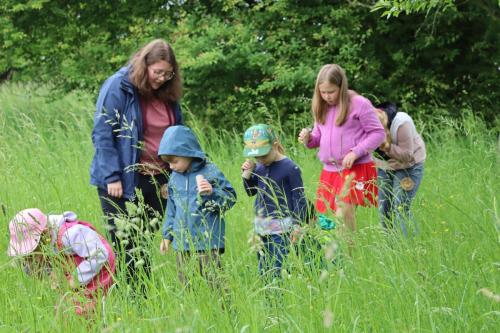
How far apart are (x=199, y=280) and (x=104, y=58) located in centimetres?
776

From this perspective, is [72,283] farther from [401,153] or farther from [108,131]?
[401,153]

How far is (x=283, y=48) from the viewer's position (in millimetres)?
9516

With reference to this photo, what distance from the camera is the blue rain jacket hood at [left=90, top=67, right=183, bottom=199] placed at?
4.42m

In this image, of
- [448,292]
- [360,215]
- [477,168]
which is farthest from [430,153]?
[448,292]

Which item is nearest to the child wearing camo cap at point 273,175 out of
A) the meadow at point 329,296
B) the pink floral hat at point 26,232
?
the meadow at point 329,296

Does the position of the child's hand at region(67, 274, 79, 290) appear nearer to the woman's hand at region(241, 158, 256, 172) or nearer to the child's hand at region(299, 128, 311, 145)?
the woman's hand at region(241, 158, 256, 172)

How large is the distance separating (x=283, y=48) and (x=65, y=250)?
6512mm

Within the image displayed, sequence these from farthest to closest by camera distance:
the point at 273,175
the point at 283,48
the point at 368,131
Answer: the point at 283,48 < the point at 368,131 < the point at 273,175

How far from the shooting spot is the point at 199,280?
11.0 feet

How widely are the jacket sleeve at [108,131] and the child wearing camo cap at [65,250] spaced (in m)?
0.67

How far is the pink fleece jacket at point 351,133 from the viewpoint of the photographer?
5.16 m

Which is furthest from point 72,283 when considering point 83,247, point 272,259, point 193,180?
point 193,180

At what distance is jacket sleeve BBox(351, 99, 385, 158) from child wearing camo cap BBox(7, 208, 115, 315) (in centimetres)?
199

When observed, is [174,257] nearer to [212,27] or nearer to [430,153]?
[430,153]
